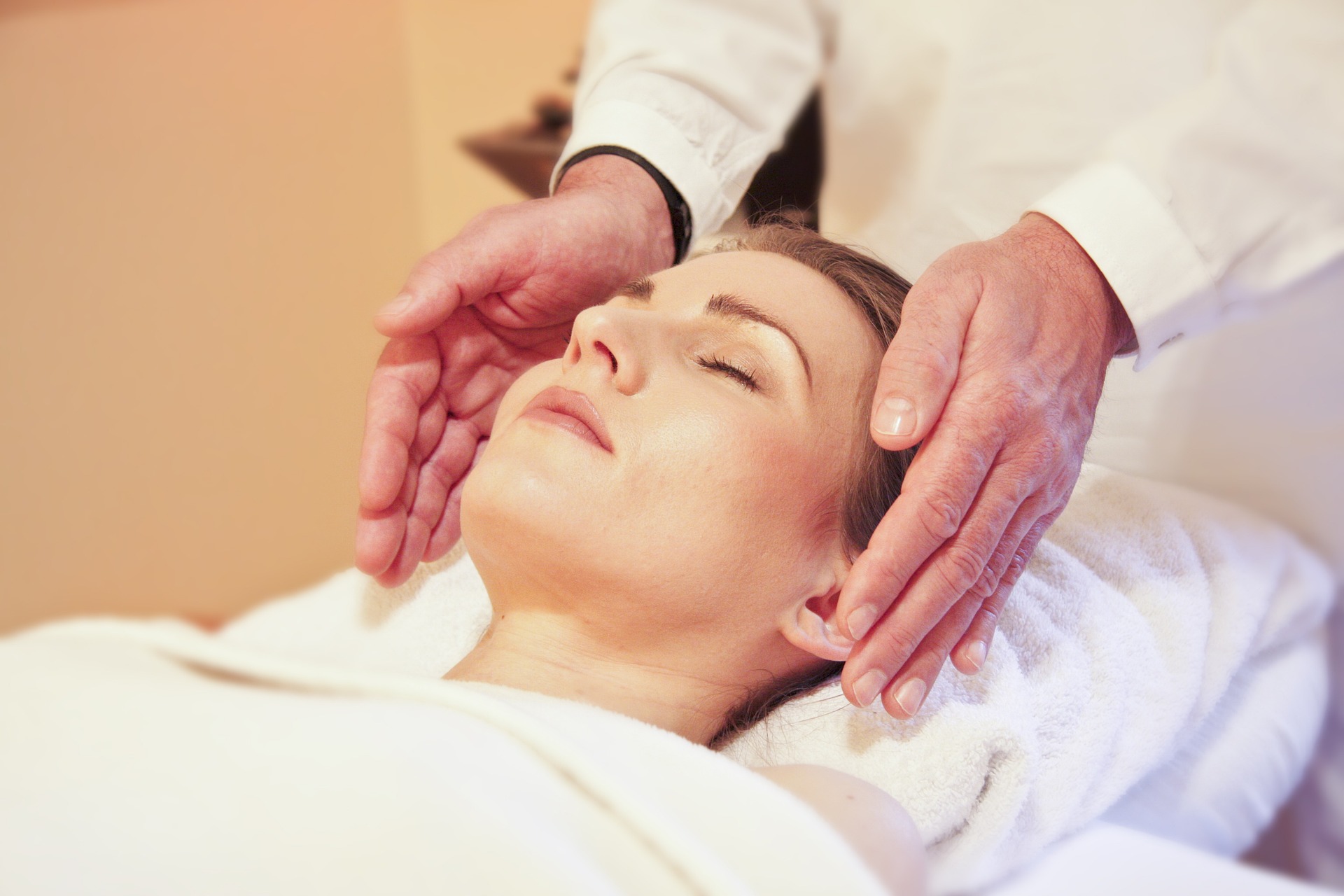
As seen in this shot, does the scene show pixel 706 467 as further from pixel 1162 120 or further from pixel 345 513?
pixel 1162 120

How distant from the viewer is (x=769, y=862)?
0.53 m

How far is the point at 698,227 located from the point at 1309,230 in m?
0.58

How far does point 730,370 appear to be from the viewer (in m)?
0.74

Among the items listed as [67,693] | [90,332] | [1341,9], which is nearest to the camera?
[67,693]

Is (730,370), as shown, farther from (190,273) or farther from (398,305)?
(190,273)

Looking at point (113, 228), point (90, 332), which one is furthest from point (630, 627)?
point (113, 228)

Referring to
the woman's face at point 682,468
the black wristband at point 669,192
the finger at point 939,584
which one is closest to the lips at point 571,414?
the woman's face at point 682,468

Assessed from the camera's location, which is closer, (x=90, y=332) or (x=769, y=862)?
(x=769, y=862)

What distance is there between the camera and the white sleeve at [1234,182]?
82cm

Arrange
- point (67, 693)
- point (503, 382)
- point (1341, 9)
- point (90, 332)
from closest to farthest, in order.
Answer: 1. point (67, 693)
2. point (1341, 9)
3. point (503, 382)
4. point (90, 332)

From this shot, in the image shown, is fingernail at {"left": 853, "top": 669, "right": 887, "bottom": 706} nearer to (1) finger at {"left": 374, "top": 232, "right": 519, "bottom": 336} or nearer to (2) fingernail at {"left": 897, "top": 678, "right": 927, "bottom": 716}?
(2) fingernail at {"left": 897, "top": 678, "right": 927, "bottom": 716}

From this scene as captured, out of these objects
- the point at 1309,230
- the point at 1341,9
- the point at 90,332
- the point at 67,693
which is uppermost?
the point at 1341,9

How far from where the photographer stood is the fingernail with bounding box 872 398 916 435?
2.10ft

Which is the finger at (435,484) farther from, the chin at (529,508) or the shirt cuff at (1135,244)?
the shirt cuff at (1135,244)
